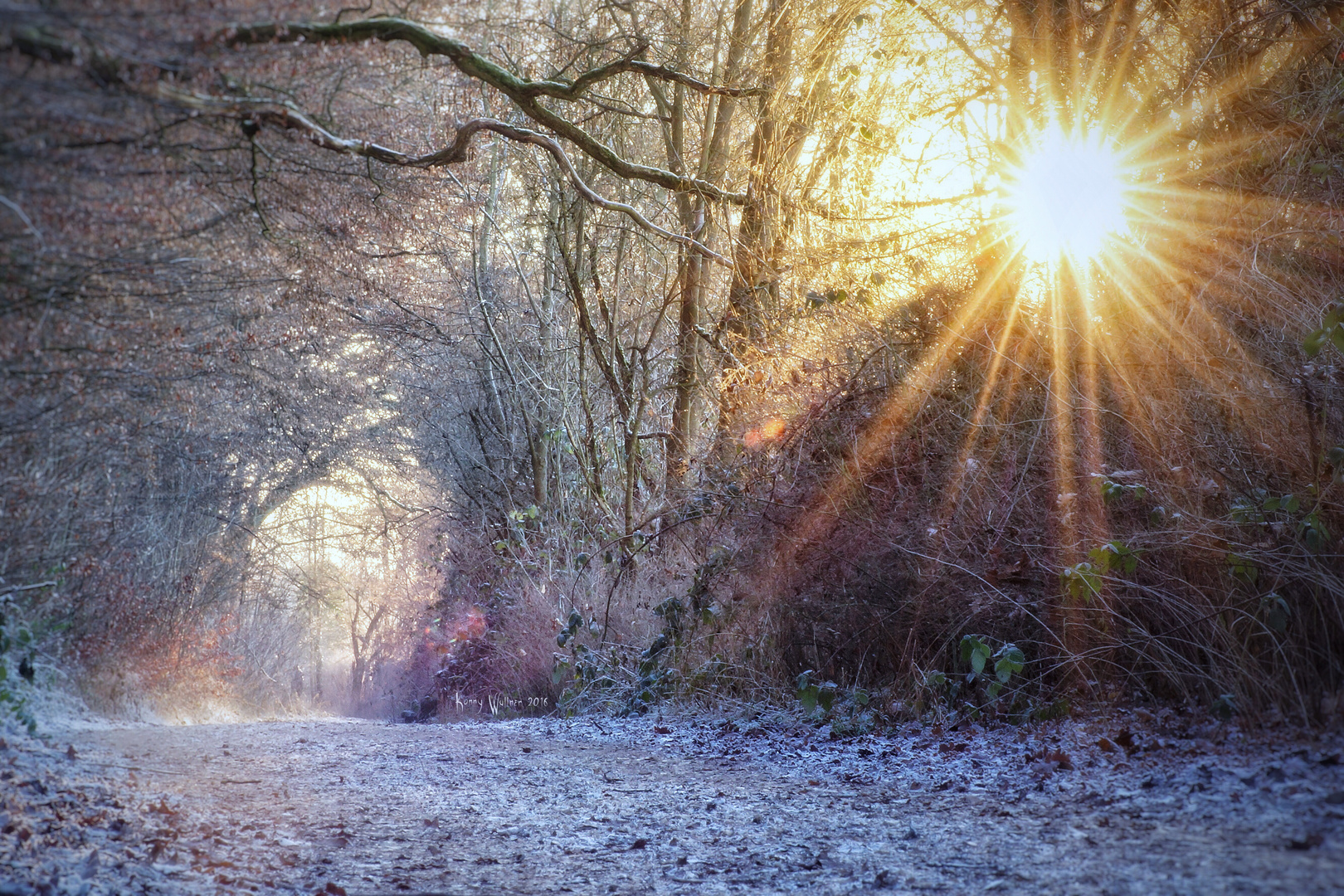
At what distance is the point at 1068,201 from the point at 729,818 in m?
3.86

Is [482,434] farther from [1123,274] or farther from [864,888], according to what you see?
[864,888]

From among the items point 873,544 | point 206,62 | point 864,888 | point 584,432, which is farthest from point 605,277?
point 864,888

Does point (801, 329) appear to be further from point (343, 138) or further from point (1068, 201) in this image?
point (343, 138)

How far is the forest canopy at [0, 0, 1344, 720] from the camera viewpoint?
3295 millimetres

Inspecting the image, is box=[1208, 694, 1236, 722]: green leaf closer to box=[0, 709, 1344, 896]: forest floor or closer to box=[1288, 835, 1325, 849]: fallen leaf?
box=[0, 709, 1344, 896]: forest floor

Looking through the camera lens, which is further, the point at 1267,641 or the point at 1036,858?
the point at 1267,641

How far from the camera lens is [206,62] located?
2.91 metres

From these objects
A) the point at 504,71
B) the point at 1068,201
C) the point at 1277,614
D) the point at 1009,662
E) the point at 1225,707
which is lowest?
the point at 1225,707

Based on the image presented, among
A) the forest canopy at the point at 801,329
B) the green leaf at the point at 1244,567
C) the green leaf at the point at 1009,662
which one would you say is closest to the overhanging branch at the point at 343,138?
the forest canopy at the point at 801,329

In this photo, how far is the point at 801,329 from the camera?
6480mm

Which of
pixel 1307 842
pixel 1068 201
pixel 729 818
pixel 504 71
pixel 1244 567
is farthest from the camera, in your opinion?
pixel 504 71

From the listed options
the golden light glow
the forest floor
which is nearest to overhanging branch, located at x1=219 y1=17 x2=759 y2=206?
the forest floor

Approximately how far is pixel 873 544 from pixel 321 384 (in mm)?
5217

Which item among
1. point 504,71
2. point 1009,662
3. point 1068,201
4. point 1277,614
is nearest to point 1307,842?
point 1277,614
